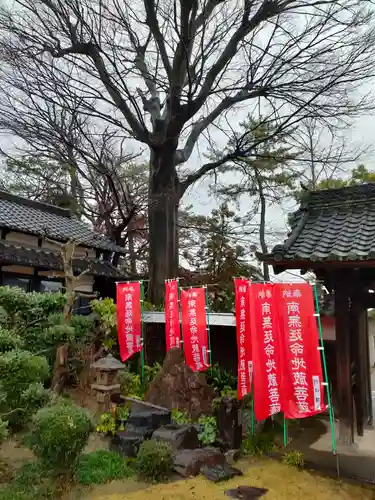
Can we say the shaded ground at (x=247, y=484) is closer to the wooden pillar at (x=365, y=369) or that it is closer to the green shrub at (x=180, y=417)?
the green shrub at (x=180, y=417)

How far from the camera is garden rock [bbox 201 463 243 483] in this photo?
593 centimetres

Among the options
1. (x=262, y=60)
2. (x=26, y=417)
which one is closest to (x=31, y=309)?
(x=26, y=417)

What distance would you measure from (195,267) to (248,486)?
16696 millimetres

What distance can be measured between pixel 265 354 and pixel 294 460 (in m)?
1.84

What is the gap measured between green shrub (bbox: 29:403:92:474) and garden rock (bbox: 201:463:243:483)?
205 centimetres

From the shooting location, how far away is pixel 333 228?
24.3 feet

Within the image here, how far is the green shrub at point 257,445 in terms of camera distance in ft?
23.6

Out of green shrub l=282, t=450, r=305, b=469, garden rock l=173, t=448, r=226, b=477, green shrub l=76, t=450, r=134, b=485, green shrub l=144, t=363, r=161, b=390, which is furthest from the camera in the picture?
green shrub l=144, t=363, r=161, b=390

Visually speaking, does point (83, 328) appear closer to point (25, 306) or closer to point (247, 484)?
point (25, 306)

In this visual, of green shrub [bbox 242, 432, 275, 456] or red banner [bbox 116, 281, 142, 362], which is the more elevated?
red banner [bbox 116, 281, 142, 362]

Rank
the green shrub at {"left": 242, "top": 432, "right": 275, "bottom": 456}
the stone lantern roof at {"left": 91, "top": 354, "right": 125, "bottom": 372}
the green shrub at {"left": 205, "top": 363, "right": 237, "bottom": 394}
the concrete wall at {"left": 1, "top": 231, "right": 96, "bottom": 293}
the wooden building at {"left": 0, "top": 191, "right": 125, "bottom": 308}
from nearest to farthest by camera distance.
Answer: the green shrub at {"left": 242, "top": 432, "right": 275, "bottom": 456}
the stone lantern roof at {"left": 91, "top": 354, "right": 125, "bottom": 372}
the green shrub at {"left": 205, "top": 363, "right": 237, "bottom": 394}
the wooden building at {"left": 0, "top": 191, "right": 125, "bottom": 308}
the concrete wall at {"left": 1, "top": 231, "right": 96, "bottom": 293}

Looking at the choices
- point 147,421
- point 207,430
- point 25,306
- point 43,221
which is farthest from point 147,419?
point 43,221

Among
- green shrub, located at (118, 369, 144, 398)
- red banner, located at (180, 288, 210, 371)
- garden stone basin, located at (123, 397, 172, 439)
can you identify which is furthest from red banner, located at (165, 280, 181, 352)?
garden stone basin, located at (123, 397, 172, 439)

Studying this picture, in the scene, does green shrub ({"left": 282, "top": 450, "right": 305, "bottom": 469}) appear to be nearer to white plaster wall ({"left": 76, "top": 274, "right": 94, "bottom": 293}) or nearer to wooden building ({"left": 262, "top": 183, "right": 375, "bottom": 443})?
wooden building ({"left": 262, "top": 183, "right": 375, "bottom": 443})
